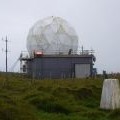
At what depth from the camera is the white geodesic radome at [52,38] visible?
4759cm

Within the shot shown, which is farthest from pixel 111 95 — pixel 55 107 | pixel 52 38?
pixel 52 38

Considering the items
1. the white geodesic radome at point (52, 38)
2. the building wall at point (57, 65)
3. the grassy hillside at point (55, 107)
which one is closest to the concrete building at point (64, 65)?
the building wall at point (57, 65)

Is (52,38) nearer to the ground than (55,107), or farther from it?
farther from it

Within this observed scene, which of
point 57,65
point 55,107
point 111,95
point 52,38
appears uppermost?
point 52,38

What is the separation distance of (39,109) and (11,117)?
13.5ft

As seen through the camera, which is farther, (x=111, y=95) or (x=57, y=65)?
(x=57, y=65)

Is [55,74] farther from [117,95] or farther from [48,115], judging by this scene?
[48,115]

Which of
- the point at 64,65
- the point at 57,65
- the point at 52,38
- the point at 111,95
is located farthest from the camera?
the point at 52,38

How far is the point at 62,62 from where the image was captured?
4491 centimetres

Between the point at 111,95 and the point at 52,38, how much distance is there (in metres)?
31.8

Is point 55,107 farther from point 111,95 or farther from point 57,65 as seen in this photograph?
point 57,65

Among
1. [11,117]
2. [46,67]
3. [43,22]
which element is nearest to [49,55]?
[46,67]

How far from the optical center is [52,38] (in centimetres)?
4778

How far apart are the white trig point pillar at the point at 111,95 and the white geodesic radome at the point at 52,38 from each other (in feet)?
101
